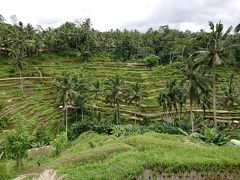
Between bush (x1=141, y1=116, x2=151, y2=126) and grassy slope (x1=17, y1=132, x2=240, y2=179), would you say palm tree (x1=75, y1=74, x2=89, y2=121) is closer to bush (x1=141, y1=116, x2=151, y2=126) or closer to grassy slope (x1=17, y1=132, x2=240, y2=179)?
bush (x1=141, y1=116, x2=151, y2=126)

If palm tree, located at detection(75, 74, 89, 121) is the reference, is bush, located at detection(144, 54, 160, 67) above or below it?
above

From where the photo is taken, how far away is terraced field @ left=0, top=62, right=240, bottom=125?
177 ft

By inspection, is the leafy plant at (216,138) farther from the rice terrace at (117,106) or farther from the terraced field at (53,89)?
the terraced field at (53,89)

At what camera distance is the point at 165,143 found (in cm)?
1938

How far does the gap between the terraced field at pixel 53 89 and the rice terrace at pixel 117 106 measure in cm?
18

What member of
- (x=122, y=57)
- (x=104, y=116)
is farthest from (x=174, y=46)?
(x=104, y=116)

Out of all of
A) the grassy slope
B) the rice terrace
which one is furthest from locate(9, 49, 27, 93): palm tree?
the grassy slope

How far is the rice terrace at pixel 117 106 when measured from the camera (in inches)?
653

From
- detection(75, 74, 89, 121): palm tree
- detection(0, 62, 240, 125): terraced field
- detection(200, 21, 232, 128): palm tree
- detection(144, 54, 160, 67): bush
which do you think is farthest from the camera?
detection(144, 54, 160, 67): bush

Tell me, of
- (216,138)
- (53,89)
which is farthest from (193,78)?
(53,89)

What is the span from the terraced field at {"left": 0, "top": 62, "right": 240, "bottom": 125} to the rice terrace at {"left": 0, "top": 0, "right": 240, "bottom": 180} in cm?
18

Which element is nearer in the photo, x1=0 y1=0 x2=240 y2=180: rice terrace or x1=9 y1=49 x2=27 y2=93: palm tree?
x1=0 y1=0 x2=240 y2=180: rice terrace

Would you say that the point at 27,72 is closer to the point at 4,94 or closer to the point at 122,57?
the point at 4,94

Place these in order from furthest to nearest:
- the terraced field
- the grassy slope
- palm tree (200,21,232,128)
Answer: the terraced field → palm tree (200,21,232,128) → the grassy slope
